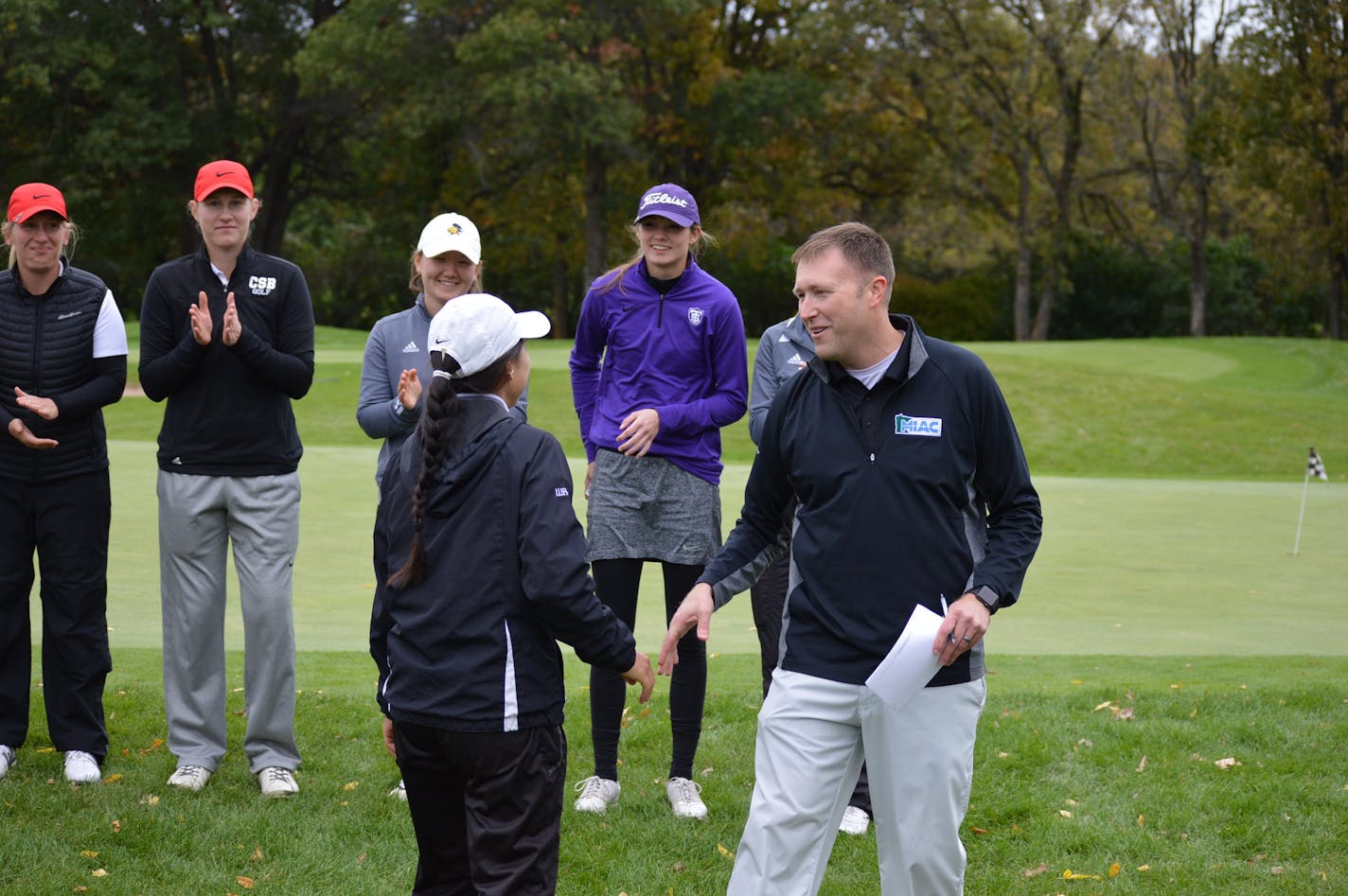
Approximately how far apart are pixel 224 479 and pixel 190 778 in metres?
1.12

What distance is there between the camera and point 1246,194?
41031 millimetres

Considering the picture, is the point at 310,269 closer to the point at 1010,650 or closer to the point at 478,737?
the point at 1010,650

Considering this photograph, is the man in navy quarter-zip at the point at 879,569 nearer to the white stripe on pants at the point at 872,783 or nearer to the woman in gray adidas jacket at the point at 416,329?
the white stripe on pants at the point at 872,783

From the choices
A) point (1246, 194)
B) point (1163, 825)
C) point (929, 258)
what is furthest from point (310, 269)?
point (1163, 825)

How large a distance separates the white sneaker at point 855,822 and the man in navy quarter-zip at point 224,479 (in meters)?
2.03

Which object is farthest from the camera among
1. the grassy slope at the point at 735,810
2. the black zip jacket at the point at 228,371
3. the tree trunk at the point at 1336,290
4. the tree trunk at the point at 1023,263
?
the tree trunk at the point at 1023,263

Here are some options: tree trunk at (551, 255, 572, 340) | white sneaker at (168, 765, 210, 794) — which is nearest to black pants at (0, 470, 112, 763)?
white sneaker at (168, 765, 210, 794)

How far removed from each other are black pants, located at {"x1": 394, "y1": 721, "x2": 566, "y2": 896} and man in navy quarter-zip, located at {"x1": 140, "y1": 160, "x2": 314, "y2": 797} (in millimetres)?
2039

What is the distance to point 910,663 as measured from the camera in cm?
326

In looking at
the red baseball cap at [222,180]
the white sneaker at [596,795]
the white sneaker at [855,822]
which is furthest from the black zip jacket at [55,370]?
the white sneaker at [855,822]

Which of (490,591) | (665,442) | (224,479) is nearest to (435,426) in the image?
(490,591)

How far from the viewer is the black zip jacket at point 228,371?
524cm

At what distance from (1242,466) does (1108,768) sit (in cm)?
1440

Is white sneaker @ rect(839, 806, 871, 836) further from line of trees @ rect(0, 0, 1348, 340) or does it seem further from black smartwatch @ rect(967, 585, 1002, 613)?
line of trees @ rect(0, 0, 1348, 340)
